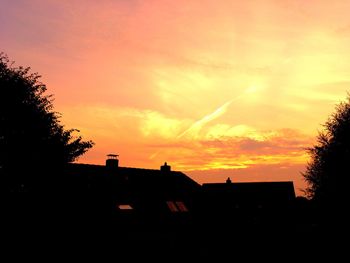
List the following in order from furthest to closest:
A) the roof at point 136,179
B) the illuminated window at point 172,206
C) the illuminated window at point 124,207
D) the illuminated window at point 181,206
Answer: the illuminated window at point 181,206 → the illuminated window at point 172,206 → the roof at point 136,179 → the illuminated window at point 124,207

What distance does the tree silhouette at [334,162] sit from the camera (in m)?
37.7

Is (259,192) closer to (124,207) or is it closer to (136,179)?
(136,179)

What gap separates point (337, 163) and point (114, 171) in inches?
839

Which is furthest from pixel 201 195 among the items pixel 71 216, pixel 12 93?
pixel 12 93

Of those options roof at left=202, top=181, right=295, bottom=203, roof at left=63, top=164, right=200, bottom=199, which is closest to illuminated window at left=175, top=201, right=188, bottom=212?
roof at left=63, top=164, right=200, bottom=199

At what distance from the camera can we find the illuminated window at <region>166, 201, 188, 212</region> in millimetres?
37987

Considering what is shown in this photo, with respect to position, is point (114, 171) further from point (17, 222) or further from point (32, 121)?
point (17, 222)

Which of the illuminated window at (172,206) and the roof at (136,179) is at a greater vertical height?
the roof at (136,179)

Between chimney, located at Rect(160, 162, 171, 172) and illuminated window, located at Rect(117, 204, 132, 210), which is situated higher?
chimney, located at Rect(160, 162, 171, 172)

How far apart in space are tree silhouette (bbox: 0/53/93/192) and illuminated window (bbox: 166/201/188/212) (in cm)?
1087

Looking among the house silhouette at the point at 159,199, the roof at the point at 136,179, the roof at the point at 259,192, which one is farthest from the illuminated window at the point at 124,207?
the roof at the point at 259,192

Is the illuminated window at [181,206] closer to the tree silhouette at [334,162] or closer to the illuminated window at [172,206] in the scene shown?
the illuminated window at [172,206]

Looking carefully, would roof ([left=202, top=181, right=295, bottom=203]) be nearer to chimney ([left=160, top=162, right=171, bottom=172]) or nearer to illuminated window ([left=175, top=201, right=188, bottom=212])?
chimney ([left=160, top=162, right=171, bottom=172])

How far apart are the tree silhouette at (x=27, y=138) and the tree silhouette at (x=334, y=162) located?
2469 cm
